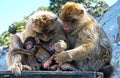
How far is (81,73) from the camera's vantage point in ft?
17.6

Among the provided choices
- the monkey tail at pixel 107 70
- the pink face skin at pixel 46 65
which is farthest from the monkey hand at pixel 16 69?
the monkey tail at pixel 107 70

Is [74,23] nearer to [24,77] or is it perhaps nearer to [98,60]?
[98,60]

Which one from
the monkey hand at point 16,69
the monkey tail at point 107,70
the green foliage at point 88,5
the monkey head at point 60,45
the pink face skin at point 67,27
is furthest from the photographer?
the green foliage at point 88,5

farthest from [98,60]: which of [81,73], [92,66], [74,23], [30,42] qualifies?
[81,73]

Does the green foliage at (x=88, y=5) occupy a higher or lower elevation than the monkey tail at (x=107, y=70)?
higher

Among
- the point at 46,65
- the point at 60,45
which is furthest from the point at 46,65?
the point at 60,45

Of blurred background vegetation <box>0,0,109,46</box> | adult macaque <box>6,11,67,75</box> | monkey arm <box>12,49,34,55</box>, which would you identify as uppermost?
blurred background vegetation <box>0,0,109,46</box>

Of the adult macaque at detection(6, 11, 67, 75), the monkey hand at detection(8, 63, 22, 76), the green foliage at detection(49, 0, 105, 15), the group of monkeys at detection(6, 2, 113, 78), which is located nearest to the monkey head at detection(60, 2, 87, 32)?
the group of monkeys at detection(6, 2, 113, 78)

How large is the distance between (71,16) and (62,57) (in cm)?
74

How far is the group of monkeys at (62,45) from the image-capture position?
6.43 meters

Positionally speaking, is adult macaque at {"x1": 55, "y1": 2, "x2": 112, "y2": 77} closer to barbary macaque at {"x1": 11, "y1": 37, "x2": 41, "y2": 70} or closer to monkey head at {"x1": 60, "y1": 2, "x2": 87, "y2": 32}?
monkey head at {"x1": 60, "y1": 2, "x2": 87, "y2": 32}

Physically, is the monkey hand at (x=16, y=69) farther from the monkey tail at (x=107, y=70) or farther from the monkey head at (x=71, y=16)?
the monkey tail at (x=107, y=70)

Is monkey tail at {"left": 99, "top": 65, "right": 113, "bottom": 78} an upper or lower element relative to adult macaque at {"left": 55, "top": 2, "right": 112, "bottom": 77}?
lower

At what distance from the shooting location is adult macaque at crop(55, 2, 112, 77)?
6.65 meters
